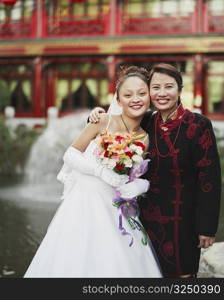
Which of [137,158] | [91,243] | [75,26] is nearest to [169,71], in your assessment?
[137,158]

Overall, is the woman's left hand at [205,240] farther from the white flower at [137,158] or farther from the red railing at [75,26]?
the red railing at [75,26]

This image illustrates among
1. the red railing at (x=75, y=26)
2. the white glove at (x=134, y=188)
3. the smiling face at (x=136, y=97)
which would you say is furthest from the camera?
the red railing at (x=75, y=26)

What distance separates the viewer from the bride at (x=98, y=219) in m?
2.90

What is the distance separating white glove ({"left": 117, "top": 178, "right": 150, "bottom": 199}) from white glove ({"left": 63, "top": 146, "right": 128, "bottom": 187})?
0.15ft

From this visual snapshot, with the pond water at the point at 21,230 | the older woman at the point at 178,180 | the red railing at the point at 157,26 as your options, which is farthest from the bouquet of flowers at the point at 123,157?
the red railing at the point at 157,26

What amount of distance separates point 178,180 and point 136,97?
58cm

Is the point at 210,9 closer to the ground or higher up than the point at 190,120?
higher up

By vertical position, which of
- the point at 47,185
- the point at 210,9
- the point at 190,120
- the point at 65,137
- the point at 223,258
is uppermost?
the point at 210,9

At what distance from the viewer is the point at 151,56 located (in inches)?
723

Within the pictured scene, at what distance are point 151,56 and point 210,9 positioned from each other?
2.95 meters

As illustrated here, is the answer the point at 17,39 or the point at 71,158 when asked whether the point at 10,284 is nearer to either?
the point at 71,158

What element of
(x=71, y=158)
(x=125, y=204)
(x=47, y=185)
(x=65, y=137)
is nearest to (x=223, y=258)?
(x=125, y=204)

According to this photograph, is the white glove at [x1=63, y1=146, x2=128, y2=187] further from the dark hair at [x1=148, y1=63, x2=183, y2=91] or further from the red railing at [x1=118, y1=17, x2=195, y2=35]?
the red railing at [x1=118, y1=17, x2=195, y2=35]

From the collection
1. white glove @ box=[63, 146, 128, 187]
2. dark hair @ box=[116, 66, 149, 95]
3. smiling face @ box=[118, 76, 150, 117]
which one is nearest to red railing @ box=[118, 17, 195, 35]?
dark hair @ box=[116, 66, 149, 95]
